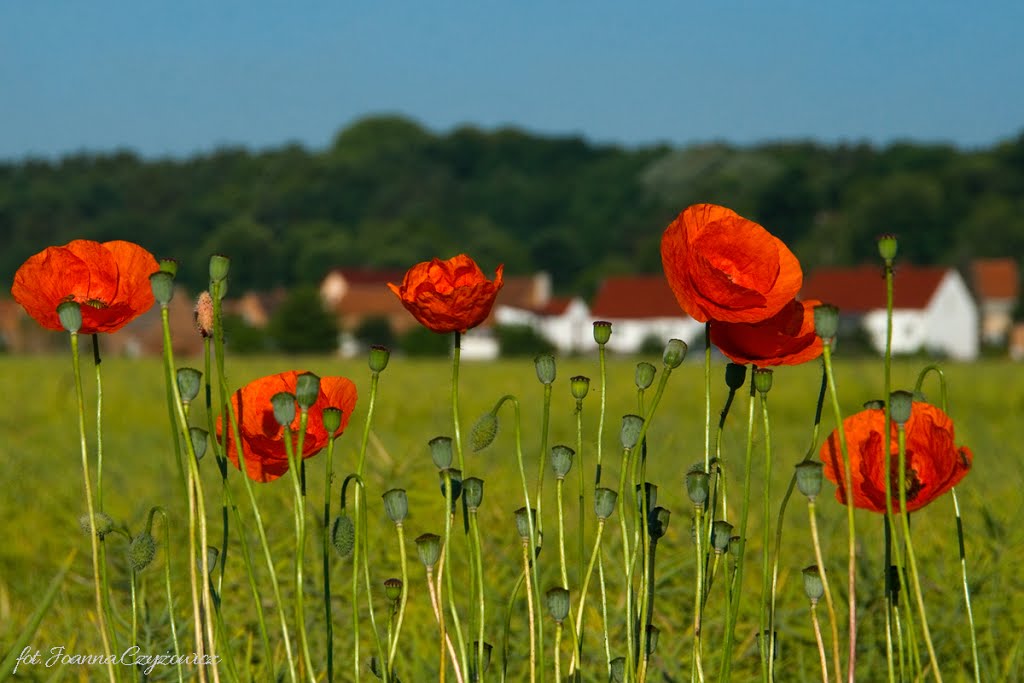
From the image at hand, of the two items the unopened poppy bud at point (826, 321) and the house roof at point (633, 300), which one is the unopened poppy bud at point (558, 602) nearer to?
the unopened poppy bud at point (826, 321)

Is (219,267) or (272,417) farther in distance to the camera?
(272,417)

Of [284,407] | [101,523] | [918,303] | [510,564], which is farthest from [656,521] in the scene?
[918,303]

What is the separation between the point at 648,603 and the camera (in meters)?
1.38

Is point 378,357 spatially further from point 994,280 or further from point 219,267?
point 994,280

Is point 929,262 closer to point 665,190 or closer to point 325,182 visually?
point 665,190

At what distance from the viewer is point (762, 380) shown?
123 centimetres

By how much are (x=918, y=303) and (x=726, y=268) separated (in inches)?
2049

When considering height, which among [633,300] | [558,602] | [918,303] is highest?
[633,300]

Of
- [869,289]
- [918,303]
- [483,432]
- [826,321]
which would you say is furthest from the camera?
[869,289]

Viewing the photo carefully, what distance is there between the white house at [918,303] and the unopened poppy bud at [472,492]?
49455mm

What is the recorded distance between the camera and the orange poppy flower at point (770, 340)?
1300 millimetres

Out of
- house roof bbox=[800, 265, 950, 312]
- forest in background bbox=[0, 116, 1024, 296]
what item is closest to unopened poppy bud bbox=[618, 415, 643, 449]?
house roof bbox=[800, 265, 950, 312]

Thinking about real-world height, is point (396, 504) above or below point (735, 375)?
below

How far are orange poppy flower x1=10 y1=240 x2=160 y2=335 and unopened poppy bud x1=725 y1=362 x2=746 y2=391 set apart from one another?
1.91ft
